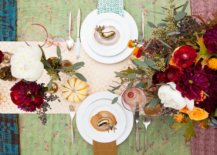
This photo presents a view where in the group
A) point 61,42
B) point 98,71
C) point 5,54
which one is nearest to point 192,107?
point 98,71

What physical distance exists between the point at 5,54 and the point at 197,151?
2.45 feet

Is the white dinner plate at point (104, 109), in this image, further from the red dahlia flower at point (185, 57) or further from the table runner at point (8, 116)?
the red dahlia flower at point (185, 57)

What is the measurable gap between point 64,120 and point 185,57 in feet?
1.80

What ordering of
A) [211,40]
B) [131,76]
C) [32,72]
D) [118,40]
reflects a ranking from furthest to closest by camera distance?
[118,40] → [131,76] → [32,72] → [211,40]

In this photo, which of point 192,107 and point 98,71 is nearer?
point 192,107

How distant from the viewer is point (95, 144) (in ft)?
3.65

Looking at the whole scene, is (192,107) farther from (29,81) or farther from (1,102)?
(1,102)

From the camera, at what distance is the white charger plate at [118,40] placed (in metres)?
1.07

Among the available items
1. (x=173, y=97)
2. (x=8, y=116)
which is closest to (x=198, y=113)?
(x=173, y=97)

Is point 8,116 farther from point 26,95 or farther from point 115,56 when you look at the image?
point 115,56

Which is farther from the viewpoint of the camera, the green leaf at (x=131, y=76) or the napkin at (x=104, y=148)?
the napkin at (x=104, y=148)

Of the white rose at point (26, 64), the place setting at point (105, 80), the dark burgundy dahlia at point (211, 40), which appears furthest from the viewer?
the place setting at point (105, 80)

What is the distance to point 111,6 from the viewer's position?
1.09 m

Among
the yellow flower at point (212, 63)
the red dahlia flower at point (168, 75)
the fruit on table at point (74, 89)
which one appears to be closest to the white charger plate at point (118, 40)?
the fruit on table at point (74, 89)
